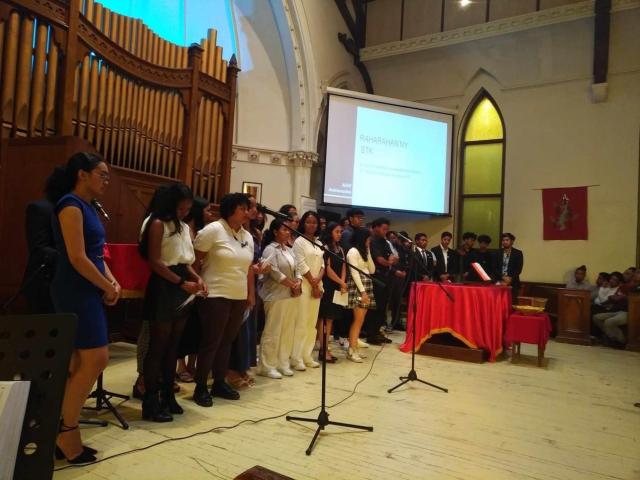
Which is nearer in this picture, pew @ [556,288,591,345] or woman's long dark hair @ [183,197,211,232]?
Answer: woman's long dark hair @ [183,197,211,232]

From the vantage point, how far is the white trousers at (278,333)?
12.5 feet

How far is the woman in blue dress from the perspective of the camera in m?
1.97

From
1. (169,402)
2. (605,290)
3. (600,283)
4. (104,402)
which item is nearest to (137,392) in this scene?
(104,402)

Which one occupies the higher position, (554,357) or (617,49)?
(617,49)

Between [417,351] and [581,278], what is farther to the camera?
[581,278]

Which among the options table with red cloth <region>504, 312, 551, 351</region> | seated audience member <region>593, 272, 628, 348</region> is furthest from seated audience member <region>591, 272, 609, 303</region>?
table with red cloth <region>504, 312, 551, 351</region>

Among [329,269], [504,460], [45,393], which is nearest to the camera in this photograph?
[45,393]

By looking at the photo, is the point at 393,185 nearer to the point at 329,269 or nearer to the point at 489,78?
the point at 489,78

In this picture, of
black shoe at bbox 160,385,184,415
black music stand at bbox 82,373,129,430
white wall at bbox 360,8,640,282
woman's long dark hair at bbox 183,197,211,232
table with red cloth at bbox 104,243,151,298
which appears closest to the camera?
black music stand at bbox 82,373,129,430

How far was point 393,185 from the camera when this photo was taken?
28.1ft

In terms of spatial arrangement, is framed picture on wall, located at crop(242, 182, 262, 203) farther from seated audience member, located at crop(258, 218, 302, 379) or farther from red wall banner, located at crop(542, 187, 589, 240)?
red wall banner, located at crop(542, 187, 589, 240)

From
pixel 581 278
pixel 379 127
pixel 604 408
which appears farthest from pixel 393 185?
pixel 604 408

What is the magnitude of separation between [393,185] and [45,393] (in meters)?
7.82

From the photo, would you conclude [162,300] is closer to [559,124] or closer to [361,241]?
[361,241]
